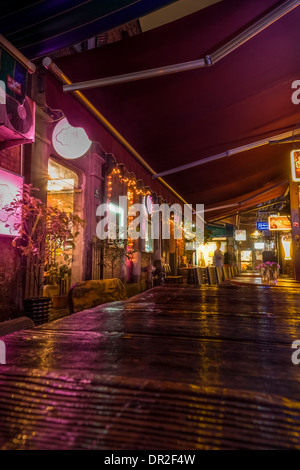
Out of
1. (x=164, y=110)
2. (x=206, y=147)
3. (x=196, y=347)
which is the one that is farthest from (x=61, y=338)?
(x=206, y=147)

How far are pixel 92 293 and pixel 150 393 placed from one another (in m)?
1.55

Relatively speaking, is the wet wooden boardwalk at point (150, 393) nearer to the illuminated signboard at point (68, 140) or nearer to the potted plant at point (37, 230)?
the potted plant at point (37, 230)

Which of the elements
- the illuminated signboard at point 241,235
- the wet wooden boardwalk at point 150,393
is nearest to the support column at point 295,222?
the wet wooden boardwalk at point 150,393

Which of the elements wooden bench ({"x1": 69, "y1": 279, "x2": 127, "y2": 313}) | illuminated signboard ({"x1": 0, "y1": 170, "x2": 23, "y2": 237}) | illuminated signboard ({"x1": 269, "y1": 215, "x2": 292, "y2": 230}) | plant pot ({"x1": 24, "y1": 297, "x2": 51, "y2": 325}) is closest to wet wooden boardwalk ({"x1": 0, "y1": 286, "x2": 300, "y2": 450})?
wooden bench ({"x1": 69, "y1": 279, "x2": 127, "y2": 313})

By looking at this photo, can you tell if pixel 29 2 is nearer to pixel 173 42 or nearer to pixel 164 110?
pixel 173 42

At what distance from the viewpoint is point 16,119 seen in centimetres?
310

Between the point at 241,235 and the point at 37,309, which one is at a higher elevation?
the point at 241,235

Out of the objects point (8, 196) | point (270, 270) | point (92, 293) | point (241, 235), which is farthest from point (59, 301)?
point (241, 235)

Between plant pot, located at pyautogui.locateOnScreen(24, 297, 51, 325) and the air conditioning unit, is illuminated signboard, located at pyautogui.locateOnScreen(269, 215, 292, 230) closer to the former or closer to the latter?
plant pot, located at pyautogui.locateOnScreen(24, 297, 51, 325)

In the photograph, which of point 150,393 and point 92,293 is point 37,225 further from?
point 150,393

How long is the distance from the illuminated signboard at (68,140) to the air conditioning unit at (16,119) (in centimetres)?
79

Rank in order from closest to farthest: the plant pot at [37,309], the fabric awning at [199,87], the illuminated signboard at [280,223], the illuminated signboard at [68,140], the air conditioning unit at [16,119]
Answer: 1. the fabric awning at [199,87]
2. the air conditioning unit at [16,119]
3. the plant pot at [37,309]
4. the illuminated signboard at [68,140]
5. the illuminated signboard at [280,223]

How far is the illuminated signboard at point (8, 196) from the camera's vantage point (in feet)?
10.5

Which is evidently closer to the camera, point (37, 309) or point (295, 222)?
point (37, 309)
